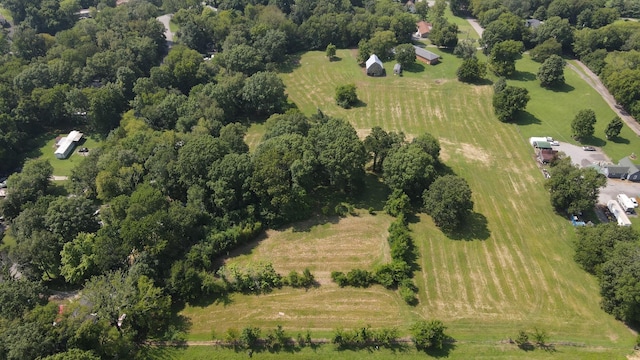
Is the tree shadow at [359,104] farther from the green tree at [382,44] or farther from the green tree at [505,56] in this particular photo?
the green tree at [505,56]

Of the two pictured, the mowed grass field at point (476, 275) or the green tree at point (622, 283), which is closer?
the green tree at point (622, 283)

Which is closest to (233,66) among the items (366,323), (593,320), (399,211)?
(399,211)

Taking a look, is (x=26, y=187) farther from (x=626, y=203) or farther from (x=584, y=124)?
(x=584, y=124)

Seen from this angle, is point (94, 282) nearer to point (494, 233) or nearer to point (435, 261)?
point (435, 261)

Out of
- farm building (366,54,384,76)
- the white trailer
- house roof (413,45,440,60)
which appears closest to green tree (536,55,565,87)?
house roof (413,45,440,60)

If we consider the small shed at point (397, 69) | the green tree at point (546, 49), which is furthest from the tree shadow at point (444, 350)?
the green tree at point (546, 49)

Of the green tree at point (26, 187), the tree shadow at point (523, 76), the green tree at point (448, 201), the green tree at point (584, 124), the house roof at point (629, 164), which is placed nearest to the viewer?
the green tree at point (448, 201)

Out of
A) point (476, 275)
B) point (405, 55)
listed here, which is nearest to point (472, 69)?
point (405, 55)
